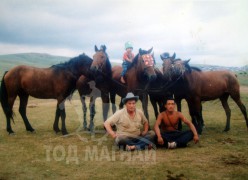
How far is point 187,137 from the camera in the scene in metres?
7.42

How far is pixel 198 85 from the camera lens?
9375mm

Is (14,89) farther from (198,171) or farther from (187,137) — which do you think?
(198,171)

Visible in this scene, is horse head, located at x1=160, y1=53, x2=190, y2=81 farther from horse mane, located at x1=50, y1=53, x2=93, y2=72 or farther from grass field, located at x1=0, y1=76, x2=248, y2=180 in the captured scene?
horse mane, located at x1=50, y1=53, x2=93, y2=72

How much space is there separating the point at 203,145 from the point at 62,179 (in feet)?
13.8

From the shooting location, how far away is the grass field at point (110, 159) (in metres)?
5.49

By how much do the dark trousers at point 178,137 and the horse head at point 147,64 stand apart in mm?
1969

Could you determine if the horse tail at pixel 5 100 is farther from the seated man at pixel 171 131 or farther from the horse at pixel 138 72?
the seated man at pixel 171 131

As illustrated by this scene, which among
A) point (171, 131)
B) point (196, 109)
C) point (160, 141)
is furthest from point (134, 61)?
point (160, 141)

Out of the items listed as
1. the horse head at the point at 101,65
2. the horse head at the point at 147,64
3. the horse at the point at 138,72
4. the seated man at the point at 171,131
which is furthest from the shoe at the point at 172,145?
the horse head at the point at 101,65

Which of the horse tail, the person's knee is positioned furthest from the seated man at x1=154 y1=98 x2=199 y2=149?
the horse tail

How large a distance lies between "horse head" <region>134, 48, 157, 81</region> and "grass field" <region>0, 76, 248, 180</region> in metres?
2.38

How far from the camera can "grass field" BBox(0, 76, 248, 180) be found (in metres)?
5.49

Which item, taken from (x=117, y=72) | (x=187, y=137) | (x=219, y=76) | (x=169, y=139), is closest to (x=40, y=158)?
(x=169, y=139)

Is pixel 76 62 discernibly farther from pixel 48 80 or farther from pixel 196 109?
pixel 196 109
